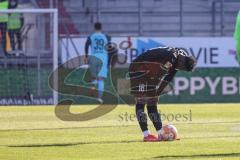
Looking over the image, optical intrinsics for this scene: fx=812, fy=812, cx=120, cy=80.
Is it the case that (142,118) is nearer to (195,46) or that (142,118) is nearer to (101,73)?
(101,73)

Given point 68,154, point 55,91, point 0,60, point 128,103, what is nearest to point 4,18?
point 0,60

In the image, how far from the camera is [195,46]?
27.4 meters

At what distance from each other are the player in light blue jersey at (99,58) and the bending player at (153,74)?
11.6 meters

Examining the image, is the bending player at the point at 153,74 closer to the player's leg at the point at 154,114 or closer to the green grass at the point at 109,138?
the player's leg at the point at 154,114

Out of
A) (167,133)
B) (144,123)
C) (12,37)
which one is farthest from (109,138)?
(12,37)

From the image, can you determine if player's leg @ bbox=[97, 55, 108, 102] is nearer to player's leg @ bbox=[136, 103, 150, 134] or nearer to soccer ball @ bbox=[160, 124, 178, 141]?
player's leg @ bbox=[136, 103, 150, 134]

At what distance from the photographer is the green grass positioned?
1165 centimetres

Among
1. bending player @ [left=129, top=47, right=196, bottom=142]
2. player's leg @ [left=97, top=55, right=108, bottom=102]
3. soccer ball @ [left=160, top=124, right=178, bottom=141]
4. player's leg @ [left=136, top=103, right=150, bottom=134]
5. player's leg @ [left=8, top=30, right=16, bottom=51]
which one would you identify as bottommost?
player's leg @ [left=97, top=55, right=108, bottom=102]

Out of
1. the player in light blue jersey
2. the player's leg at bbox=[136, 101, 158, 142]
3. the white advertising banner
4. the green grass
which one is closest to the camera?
the green grass

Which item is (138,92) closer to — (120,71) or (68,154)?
(68,154)

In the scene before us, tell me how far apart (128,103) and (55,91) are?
2360 mm

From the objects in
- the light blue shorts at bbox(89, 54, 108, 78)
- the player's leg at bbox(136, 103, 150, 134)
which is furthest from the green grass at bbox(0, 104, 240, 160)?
the light blue shorts at bbox(89, 54, 108, 78)

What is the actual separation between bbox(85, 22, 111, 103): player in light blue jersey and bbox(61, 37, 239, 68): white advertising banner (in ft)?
2.81

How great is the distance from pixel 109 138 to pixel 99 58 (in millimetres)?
11788
